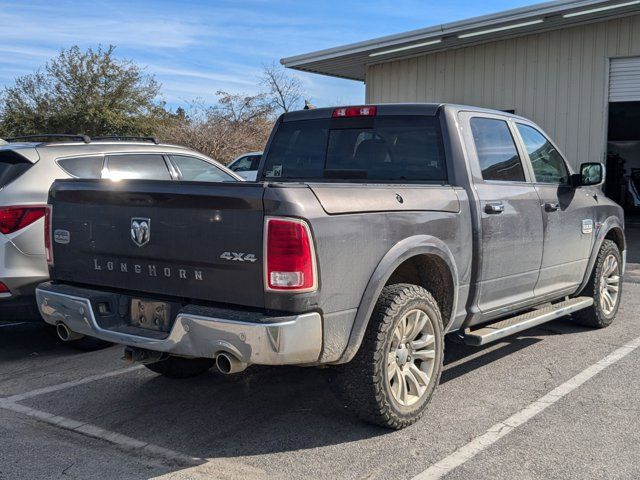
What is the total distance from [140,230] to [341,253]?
3.82 feet

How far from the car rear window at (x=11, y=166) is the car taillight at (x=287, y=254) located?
3058 mm

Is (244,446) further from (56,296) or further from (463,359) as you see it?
(463,359)

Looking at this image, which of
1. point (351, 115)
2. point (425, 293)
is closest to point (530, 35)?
point (351, 115)

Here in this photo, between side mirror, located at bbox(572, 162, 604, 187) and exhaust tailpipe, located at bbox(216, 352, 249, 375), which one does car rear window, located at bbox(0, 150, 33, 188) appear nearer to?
exhaust tailpipe, located at bbox(216, 352, 249, 375)

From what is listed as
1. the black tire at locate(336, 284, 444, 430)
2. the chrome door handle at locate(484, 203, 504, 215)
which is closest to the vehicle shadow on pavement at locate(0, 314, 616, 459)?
the black tire at locate(336, 284, 444, 430)

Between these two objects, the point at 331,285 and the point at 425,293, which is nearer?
the point at 331,285

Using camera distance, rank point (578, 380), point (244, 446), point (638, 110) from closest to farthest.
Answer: point (244, 446)
point (578, 380)
point (638, 110)

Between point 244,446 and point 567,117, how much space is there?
11795mm

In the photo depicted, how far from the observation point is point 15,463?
3701mm

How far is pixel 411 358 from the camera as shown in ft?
13.6

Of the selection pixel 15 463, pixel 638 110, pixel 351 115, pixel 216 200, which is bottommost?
pixel 15 463

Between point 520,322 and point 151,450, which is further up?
point 520,322

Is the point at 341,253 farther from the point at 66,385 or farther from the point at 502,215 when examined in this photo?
the point at 66,385

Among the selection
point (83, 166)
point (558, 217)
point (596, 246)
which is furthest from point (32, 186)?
point (596, 246)
